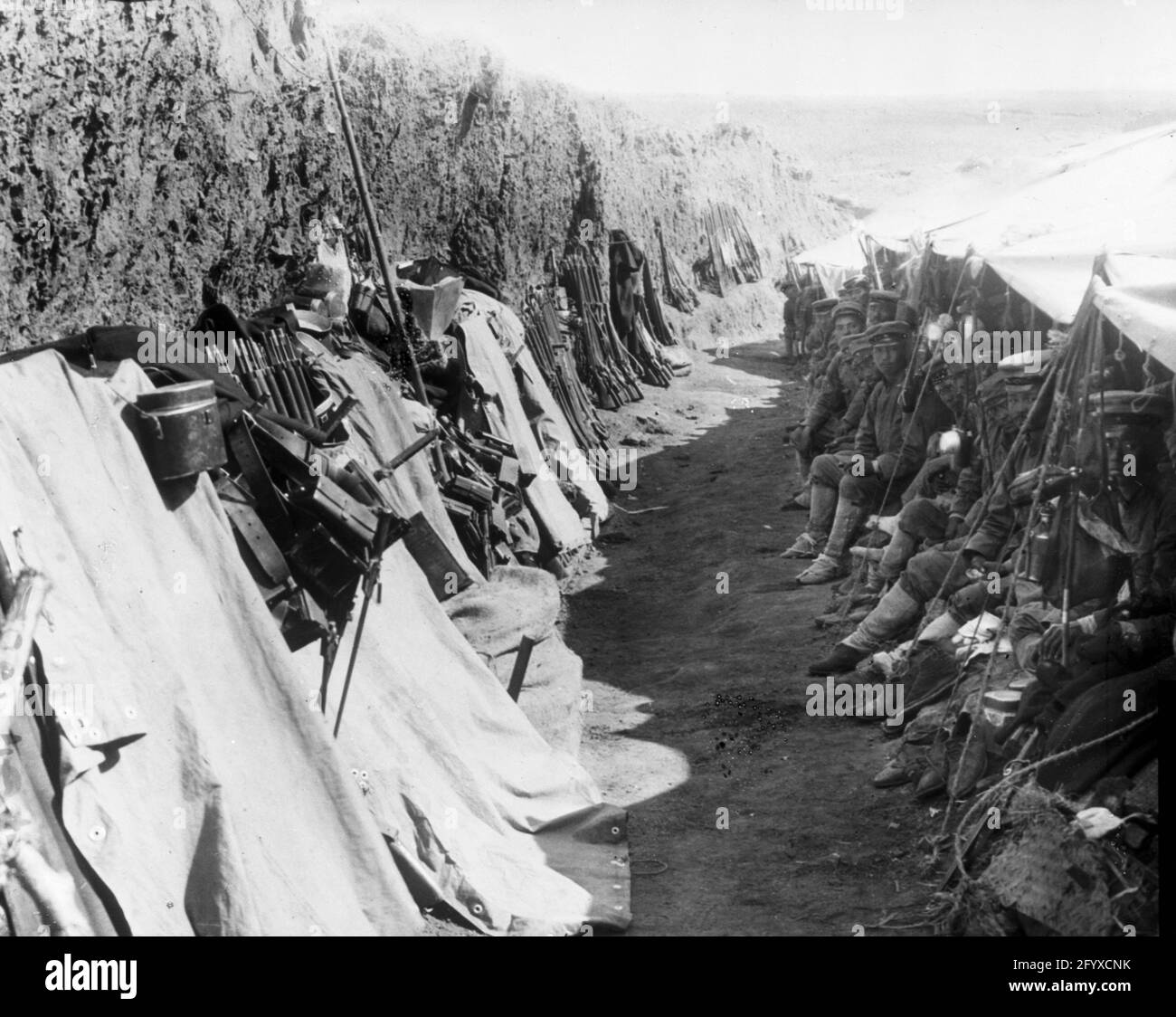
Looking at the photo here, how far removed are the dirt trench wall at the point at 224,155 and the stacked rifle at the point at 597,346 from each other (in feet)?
1.83

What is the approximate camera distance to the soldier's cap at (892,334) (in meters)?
9.65

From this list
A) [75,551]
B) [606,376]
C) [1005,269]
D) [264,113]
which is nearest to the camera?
[75,551]

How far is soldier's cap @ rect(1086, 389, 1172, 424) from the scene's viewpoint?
5199 millimetres

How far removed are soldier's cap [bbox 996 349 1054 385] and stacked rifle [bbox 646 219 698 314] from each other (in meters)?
17.6

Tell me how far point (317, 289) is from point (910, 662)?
4623 mm

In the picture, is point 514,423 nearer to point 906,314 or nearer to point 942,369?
point 906,314

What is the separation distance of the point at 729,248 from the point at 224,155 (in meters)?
19.8

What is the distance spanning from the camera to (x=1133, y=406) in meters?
5.24

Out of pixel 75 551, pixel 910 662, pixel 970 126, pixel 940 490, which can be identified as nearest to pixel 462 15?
pixel 940 490

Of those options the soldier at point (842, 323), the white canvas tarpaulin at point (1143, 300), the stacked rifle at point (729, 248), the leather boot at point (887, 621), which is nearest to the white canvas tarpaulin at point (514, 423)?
the soldier at point (842, 323)

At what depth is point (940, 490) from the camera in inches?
331

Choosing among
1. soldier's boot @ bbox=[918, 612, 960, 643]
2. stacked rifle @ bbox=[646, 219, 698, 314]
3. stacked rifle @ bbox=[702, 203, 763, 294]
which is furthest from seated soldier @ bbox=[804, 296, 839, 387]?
stacked rifle @ bbox=[702, 203, 763, 294]
